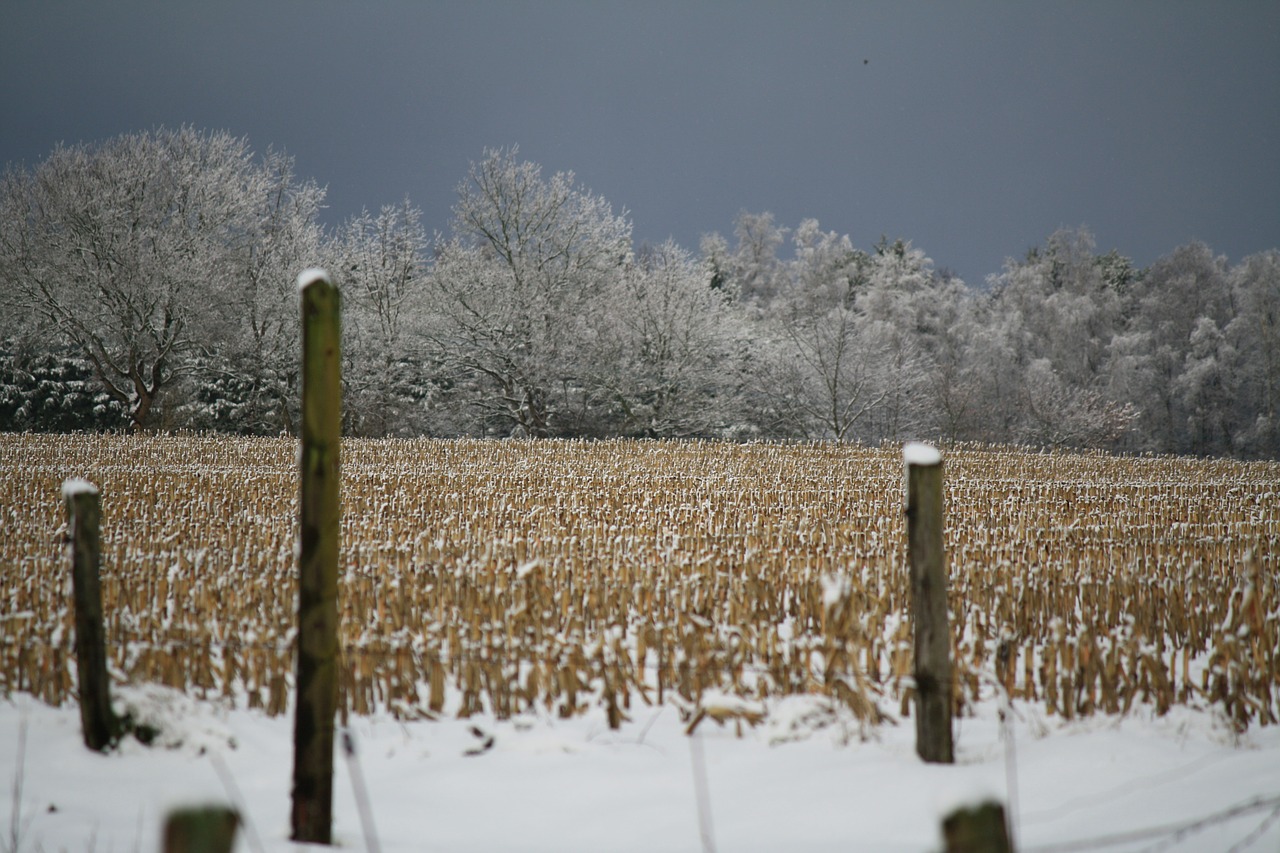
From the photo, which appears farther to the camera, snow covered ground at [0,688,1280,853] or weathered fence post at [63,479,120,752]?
weathered fence post at [63,479,120,752]

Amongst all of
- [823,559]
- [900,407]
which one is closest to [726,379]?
[900,407]

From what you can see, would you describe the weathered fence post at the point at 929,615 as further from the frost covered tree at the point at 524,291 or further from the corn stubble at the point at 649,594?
the frost covered tree at the point at 524,291

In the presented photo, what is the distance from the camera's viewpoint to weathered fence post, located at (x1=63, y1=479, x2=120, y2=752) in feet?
11.4

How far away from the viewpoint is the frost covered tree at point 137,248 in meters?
26.9

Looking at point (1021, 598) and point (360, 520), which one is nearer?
point (1021, 598)

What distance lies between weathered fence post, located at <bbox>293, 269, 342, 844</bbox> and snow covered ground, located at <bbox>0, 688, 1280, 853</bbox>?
0.59 feet

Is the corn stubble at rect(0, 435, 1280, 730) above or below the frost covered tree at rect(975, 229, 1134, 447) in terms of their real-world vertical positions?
below

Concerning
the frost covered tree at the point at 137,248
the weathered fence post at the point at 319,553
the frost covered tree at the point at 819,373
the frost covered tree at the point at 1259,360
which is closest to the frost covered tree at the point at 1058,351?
the frost covered tree at the point at 1259,360

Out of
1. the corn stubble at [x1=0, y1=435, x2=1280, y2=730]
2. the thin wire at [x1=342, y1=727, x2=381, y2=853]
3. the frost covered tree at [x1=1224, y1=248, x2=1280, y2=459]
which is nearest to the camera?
the thin wire at [x1=342, y1=727, x2=381, y2=853]

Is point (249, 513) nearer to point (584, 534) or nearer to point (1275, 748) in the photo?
point (584, 534)

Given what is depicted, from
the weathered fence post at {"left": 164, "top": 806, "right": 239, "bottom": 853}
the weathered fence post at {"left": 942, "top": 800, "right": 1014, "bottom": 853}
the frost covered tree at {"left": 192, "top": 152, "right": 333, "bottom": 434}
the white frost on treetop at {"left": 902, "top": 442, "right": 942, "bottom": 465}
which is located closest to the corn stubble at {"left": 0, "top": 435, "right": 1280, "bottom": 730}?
the white frost on treetop at {"left": 902, "top": 442, "right": 942, "bottom": 465}

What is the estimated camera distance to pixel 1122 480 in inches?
677

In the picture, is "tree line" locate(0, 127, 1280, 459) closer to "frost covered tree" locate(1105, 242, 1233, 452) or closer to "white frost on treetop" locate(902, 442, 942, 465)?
"frost covered tree" locate(1105, 242, 1233, 452)

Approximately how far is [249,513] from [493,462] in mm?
7830
